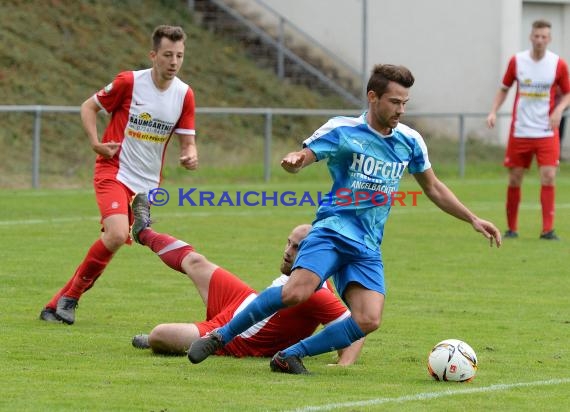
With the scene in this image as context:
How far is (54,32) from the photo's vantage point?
2834 cm

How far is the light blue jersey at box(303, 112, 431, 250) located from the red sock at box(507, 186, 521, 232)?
26.7ft

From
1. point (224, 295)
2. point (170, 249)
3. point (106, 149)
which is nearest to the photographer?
point (224, 295)

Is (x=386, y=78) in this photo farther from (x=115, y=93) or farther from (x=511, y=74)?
(x=511, y=74)

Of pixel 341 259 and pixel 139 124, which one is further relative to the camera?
pixel 139 124

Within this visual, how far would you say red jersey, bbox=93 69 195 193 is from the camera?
9750mm

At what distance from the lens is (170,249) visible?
28.7ft

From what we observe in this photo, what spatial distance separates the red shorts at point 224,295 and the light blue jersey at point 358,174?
0.84 m

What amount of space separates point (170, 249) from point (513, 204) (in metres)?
7.82

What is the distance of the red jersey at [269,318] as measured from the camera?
7969 millimetres

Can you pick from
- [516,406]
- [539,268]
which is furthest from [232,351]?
[539,268]

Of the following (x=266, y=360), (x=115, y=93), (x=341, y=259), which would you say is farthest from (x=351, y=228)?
(x=115, y=93)

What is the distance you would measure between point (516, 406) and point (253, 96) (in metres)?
24.0

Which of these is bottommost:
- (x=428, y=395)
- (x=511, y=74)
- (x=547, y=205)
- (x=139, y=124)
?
(x=547, y=205)

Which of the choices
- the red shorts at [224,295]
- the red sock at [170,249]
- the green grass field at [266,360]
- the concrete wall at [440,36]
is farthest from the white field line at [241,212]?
the concrete wall at [440,36]
